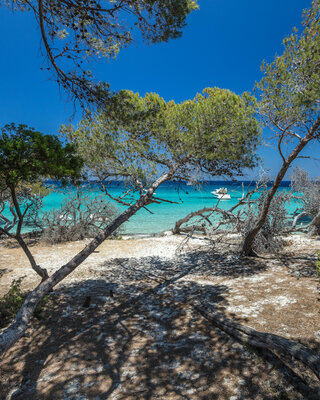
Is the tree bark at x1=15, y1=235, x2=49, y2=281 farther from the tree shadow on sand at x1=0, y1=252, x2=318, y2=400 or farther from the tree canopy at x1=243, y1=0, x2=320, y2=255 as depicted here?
the tree canopy at x1=243, y1=0, x2=320, y2=255

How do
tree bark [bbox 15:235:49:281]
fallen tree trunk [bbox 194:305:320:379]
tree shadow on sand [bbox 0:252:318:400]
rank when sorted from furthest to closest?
tree bark [bbox 15:235:49:281] → tree shadow on sand [bbox 0:252:318:400] → fallen tree trunk [bbox 194:305:320:379]

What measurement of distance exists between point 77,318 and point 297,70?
300 inches

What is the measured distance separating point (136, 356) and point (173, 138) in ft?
19.0

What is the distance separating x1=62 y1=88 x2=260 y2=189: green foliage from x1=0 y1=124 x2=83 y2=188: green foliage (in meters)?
2.43

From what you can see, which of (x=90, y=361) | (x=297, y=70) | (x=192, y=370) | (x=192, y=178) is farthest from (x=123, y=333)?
(x=297, y=70)

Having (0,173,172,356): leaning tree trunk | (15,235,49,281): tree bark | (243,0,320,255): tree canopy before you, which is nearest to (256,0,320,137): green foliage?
(243,0,320,255): tree canopy

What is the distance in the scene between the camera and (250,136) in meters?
7.09

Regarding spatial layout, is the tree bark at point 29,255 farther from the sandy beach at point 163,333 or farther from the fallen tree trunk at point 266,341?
the fallen tree trunk at point 266,341

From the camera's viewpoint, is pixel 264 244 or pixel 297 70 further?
pixel 264 244

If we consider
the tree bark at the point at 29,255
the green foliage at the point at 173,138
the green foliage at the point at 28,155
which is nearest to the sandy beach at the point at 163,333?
the tree bark at the point at 29,255

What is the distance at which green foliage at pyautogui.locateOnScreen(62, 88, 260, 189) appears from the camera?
682cm

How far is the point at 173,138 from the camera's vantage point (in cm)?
736

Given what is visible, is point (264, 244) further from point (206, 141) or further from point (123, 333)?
point (123, 333)

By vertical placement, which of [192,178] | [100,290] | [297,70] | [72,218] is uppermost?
[297,70]
